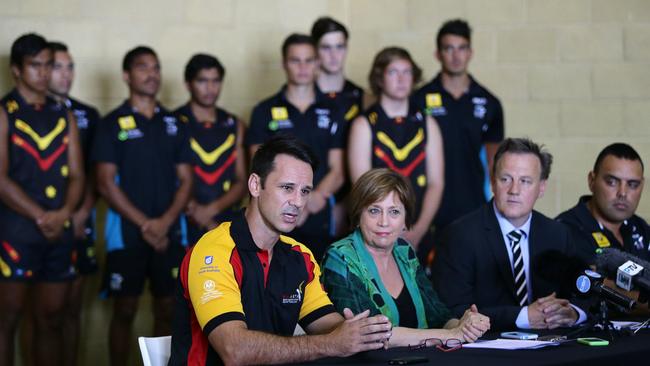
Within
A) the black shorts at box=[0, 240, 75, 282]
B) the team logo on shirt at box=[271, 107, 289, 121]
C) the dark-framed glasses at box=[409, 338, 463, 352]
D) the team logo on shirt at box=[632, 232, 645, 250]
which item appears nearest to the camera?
the dark-framed glasses at box=[409, 338, 463, 352]

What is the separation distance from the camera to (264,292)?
305 centimetres

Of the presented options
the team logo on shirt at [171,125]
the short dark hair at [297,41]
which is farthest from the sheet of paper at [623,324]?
the team logo on shirt at [171,125]

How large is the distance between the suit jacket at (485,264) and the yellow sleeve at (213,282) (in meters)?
1.11

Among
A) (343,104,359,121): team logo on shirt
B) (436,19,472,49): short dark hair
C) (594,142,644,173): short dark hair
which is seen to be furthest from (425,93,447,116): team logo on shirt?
(594,142,644,173): short dark hair

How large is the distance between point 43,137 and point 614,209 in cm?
293

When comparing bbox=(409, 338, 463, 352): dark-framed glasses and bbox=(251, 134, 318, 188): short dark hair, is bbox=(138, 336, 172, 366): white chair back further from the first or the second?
bbox=(409, 338, 463, 352): dark-framed glasses

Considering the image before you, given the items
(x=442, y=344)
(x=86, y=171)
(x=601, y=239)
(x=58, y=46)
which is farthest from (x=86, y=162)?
(x=442, y=344)

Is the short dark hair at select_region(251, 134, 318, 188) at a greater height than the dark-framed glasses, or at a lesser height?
greater

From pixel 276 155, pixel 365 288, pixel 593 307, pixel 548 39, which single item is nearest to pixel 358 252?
pixel 365 288

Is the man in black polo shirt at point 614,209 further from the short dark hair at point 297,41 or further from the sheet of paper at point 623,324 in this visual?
the short dark hair at point 297,41

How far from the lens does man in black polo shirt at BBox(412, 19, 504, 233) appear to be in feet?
18.3

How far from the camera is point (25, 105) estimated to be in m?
5.23

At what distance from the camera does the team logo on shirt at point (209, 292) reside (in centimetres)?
286

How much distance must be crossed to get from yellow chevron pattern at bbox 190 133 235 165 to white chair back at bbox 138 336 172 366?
269cm
